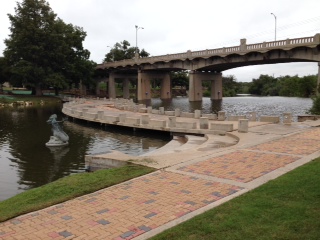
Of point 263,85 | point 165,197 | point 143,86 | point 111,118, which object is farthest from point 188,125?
point 263,85

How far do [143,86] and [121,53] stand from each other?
3318 centimetres

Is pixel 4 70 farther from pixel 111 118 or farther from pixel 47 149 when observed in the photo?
pixel 47 149

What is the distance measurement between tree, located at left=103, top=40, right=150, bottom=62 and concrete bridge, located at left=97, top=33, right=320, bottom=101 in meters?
11.4

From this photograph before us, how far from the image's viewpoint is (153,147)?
20438mm

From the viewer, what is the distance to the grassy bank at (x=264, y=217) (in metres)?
5.36

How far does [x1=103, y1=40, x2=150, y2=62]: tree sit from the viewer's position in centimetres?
10806

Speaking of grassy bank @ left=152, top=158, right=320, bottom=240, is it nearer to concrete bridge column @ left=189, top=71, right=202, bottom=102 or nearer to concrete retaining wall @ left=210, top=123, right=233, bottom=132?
concrete retaining wall @ left=210, top=123, right=233, bottom=132

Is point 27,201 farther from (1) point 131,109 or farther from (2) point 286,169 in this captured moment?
(1) point 131,109

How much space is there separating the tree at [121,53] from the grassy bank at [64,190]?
331 feet

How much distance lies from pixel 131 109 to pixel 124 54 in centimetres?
7412

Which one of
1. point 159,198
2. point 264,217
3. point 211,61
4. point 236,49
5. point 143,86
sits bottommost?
point 159,198

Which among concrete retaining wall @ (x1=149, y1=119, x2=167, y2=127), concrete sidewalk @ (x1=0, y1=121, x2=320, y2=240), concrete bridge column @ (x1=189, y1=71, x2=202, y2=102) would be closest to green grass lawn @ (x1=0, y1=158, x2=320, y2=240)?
concrete sidewalk @ (x1=0, y1=121, x2=320, y2=240)

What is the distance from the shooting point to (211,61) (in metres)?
59.4

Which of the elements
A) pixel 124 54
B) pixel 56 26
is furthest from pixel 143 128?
pixel 124 54
